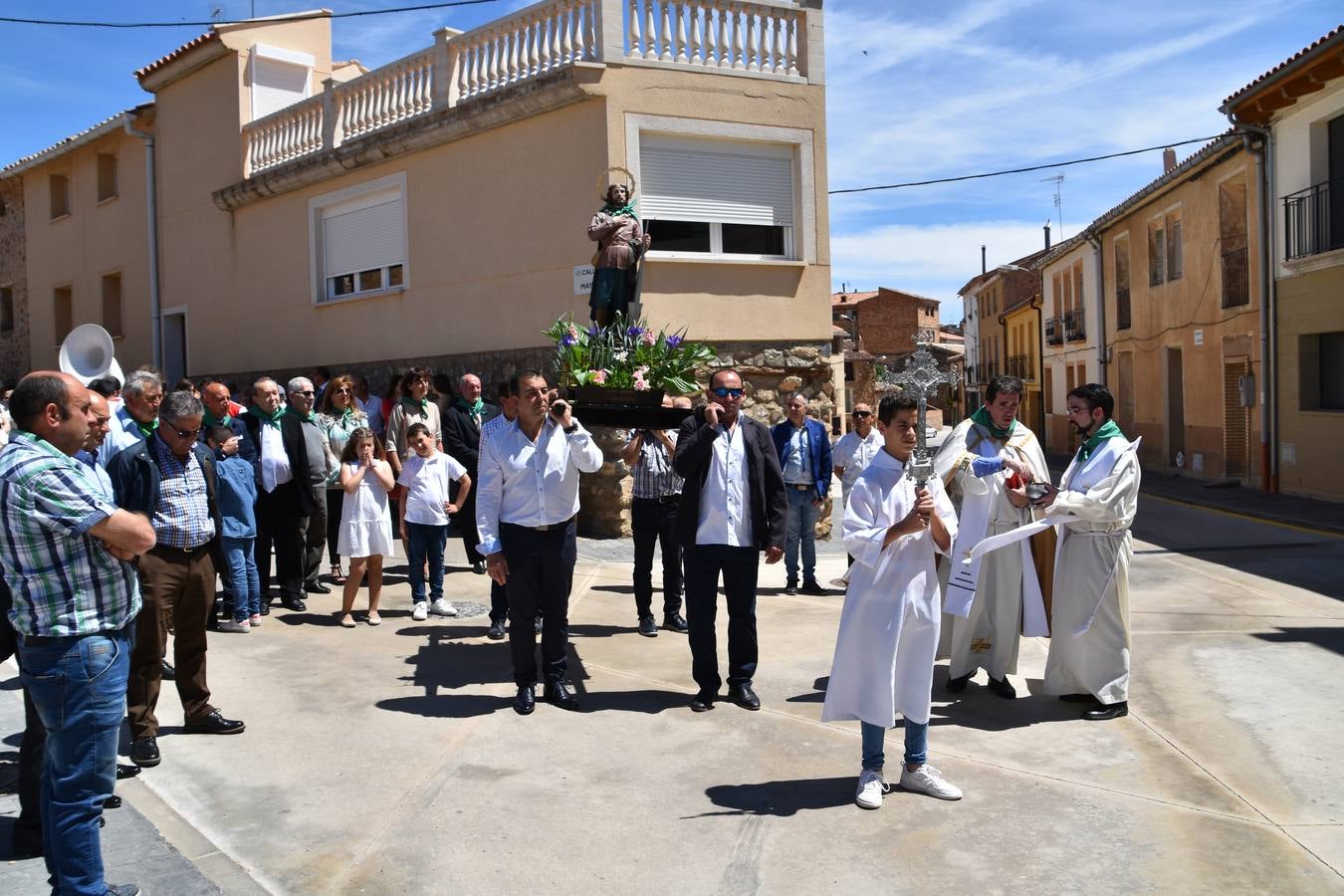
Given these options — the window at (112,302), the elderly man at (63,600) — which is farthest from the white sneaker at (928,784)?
the window at (112,302)

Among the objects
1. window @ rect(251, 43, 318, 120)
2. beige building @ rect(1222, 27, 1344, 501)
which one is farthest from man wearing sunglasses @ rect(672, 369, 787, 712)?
beige building @ rect(1222, 27, 1344, 501)

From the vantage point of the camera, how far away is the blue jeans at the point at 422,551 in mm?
8578

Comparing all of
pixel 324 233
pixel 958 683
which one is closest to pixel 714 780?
pixel 958 683

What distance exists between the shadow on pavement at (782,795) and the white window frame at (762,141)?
8567 millimetres

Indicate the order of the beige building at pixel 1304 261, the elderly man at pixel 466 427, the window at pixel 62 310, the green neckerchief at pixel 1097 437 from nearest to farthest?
the green neckerchief at pixel 1097 437, the elderly man at pixel 466 427, the beige building at pixel 1304 261, the window at pixel 62 310

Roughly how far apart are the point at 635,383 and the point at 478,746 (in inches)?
89.5

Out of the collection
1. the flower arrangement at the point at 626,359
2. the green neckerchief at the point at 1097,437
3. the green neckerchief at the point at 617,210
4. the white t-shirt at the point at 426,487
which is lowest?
the white t-shirt at the point at 426,487

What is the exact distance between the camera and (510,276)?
526 inches

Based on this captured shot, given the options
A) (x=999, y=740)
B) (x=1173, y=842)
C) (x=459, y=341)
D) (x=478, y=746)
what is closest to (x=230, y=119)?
(x=459, y=341)

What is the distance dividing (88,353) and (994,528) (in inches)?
292

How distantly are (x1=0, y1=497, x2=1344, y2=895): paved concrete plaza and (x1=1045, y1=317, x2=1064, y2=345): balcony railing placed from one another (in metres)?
30.5

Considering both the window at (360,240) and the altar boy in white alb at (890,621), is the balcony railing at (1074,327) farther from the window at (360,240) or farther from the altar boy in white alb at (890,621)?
the altar boy in white alb at (890,621)

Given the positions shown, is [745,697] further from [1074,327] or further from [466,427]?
[1074,327]

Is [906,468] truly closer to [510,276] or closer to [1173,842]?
[1173,842]
